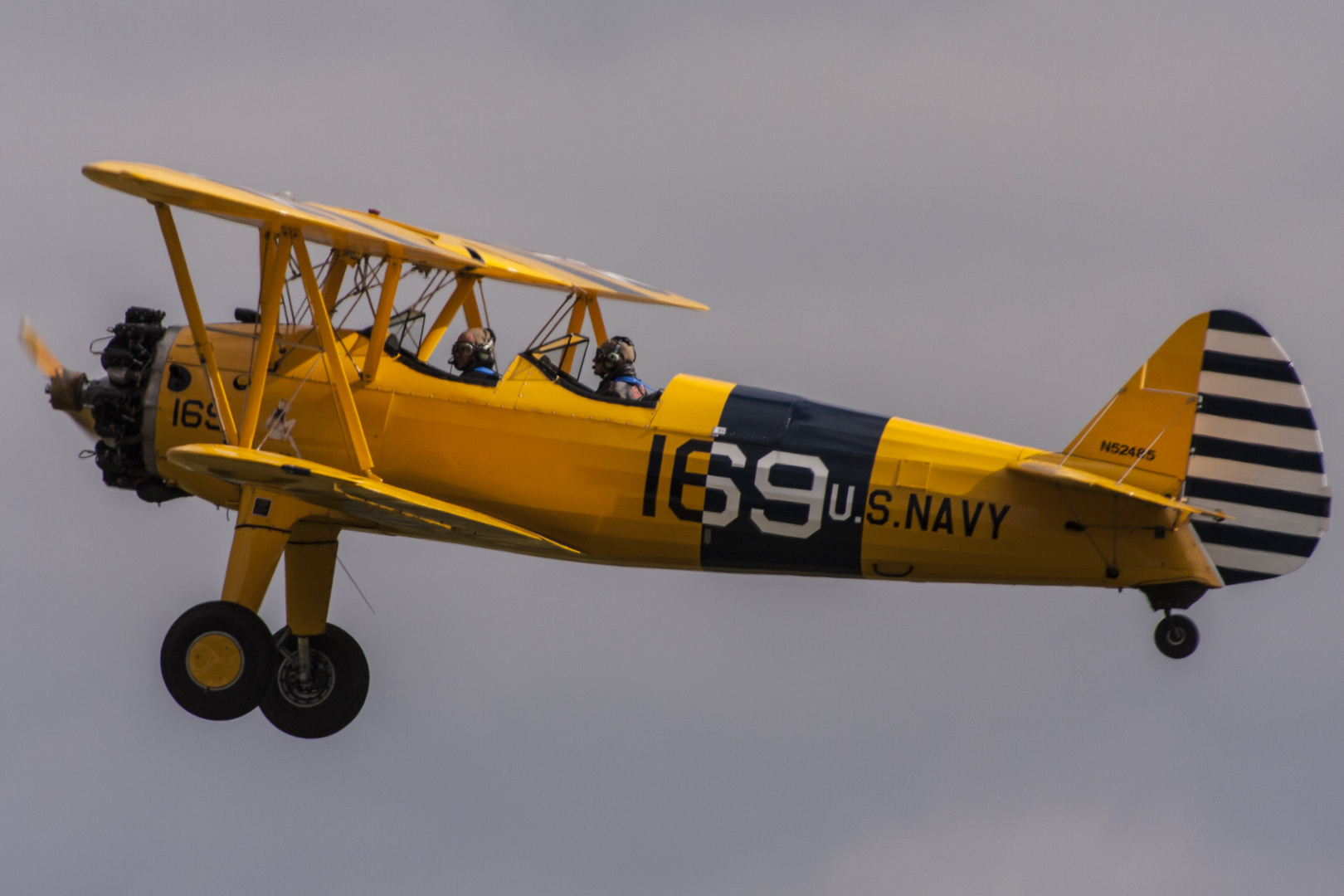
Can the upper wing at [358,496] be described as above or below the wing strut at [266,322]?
below

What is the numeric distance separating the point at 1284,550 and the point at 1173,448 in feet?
3.10

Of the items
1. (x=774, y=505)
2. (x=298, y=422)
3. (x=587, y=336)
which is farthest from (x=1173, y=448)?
(x=298, y=422)

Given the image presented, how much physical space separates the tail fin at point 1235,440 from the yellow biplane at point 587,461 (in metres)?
0.02

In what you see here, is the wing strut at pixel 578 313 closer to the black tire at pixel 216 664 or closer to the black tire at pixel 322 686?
the black tire at pixel 322 686

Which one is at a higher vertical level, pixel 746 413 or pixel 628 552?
pixel 746 413

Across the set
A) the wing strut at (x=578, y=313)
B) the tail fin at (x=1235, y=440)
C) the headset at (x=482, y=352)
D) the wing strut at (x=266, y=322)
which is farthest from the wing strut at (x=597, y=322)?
the tail fin at (x=1235, y=440)

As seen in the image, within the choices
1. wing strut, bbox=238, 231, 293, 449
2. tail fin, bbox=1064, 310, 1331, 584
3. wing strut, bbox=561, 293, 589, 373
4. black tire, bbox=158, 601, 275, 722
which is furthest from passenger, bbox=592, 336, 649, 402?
tail fin, bbox=1064, 310, 1331, 584

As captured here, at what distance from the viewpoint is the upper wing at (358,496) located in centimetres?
1277

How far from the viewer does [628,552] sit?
14.6m

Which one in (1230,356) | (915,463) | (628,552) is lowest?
(628,552)

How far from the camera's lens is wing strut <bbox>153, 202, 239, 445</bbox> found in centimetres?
1360

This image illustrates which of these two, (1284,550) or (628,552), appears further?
(628,552)

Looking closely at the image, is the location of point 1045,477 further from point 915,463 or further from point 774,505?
point 774,505

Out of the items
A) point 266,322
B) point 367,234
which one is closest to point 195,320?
point 266,322
